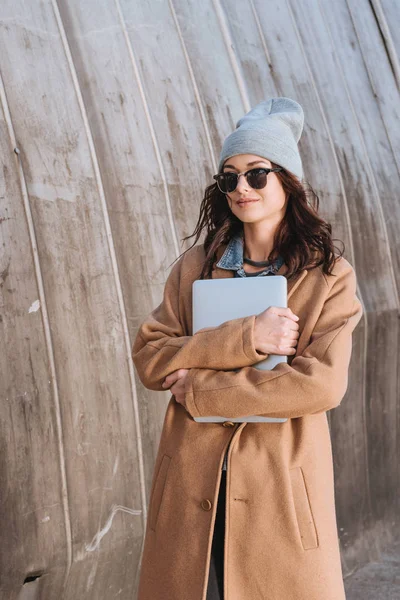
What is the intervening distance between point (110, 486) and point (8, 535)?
44cm

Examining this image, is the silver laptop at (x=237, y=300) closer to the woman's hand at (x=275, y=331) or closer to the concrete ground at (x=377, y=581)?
the woman's hand at (x=275, y=331)

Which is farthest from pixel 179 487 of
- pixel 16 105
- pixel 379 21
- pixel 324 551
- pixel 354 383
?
pixel 379 21

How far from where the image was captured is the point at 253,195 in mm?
2072

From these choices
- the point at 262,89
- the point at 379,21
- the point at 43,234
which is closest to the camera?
the point at 43,234

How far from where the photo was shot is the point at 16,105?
2799 millimetres

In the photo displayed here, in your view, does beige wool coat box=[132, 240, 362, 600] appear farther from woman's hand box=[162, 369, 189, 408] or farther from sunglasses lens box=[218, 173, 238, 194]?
sunglasses lens box=[218, 173, 238, 194]

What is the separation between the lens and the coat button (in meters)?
1.93

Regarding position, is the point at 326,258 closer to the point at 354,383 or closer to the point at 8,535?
the point at 8,535

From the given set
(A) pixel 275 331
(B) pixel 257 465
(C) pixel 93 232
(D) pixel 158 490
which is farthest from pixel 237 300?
(C) pixel 93 232

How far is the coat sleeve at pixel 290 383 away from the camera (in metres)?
1.88

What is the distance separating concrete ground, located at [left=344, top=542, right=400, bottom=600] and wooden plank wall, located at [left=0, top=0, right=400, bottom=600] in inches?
17.2

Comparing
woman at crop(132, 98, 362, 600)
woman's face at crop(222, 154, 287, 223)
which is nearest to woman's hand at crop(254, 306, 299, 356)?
woman at crop(132, 98, 362, 600)

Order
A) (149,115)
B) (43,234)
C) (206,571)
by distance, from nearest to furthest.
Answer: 1. (206,571)
2. (43,234)
3. (149,115)

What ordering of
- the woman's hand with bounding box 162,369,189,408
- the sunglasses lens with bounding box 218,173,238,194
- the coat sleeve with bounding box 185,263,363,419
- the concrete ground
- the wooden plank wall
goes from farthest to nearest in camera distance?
the concrete ground
the wooden plank wall
the sunglasses lens with bounding box 218,173,238,194
the woman's hand with bounding box 162,369,189,408
the coat sleeve with bounding box 185,263,363,419
